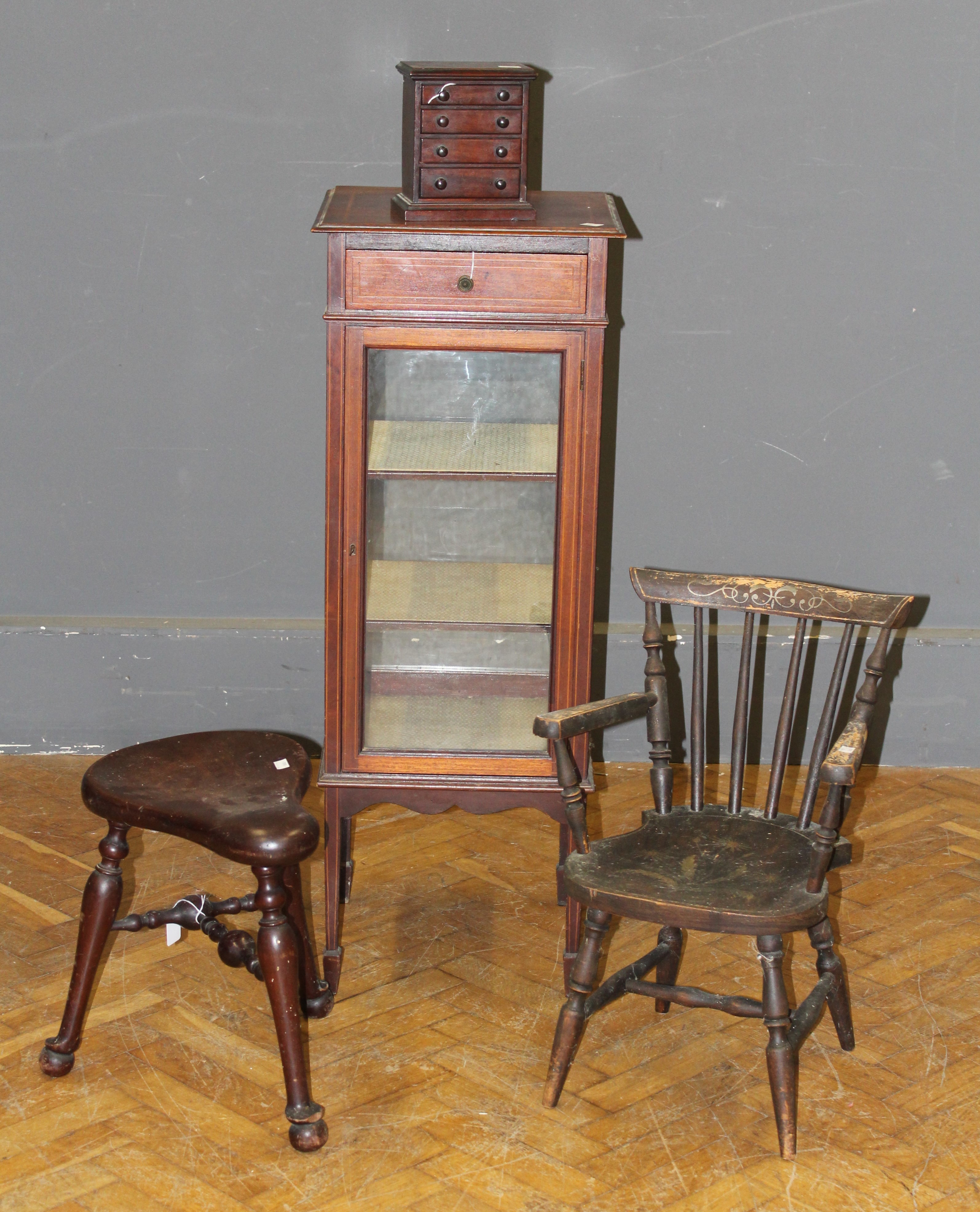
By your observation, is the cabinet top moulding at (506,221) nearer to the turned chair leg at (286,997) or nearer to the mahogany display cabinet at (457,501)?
the mahogany display cabinet at (457,501)

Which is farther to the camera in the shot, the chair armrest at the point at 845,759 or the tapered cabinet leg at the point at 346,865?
the tapered cabinet leg at the point at 346,865

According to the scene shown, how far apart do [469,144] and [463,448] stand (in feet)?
1.97

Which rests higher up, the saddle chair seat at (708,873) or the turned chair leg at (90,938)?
the saddle chair seat at (708,873)

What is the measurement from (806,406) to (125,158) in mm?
1988

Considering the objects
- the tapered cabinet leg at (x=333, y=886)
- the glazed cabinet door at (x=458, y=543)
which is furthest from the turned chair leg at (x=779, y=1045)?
the tapered cabinet leg at (x=333, y=886)

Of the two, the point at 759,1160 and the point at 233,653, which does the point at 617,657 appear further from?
the point at 759,1160

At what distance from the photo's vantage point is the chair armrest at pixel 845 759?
2.39 m

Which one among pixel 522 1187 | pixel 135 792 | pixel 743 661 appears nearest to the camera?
pixel 522 1187

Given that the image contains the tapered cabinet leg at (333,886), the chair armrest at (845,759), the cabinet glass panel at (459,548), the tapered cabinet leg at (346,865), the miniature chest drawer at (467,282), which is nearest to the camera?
the chair armrest at (845,759)

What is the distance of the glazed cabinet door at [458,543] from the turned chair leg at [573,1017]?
0.46 m

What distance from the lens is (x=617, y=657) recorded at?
418cm

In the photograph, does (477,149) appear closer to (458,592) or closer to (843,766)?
(458,592)

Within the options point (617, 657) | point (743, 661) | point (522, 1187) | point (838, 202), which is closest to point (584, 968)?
point (522, 1187)

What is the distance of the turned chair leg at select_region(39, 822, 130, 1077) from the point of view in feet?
8.64
